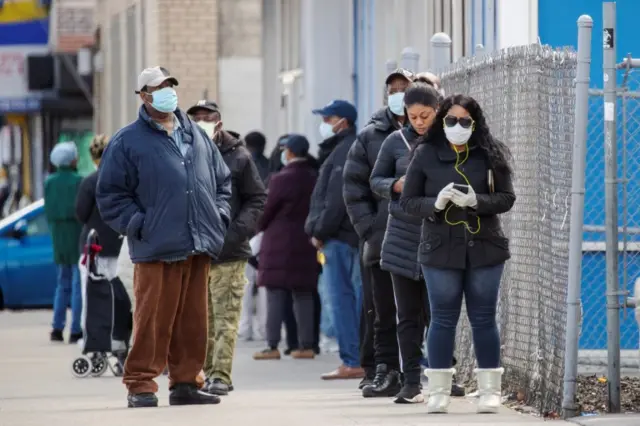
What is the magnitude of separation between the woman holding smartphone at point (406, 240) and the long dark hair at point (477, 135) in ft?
1.82

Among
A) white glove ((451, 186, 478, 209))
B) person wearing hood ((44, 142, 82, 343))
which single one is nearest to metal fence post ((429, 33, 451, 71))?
white glove ((451, 186, 478, 209))

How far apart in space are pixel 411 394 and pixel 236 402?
121cm

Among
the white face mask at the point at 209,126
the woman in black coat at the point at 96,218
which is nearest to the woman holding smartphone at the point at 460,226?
the white face mask at the point at 209,126

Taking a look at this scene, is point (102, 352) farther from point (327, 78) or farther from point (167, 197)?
point (327, 78)

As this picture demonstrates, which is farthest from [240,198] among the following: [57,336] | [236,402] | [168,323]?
[57,336]

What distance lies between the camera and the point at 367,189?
12250 millimetres

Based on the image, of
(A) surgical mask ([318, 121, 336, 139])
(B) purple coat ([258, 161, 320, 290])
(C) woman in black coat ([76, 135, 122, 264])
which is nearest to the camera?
(A) surgical mask ([318, 121, 336, 139])

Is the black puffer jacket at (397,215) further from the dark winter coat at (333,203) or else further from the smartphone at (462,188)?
the dark winter coat at (333,203)

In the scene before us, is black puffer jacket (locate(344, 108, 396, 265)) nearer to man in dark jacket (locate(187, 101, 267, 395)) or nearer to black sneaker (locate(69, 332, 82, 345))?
man in dark jacket (locate(187, 101, 267, 395))

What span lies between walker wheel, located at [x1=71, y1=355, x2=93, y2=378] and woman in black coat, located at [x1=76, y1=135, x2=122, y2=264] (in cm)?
74

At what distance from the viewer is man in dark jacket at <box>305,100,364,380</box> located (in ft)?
45.8

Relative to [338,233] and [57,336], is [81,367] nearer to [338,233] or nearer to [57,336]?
[338,233]

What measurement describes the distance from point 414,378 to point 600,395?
3.46 feet

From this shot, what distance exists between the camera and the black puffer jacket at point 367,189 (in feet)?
39.8
